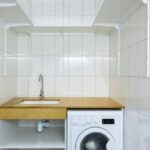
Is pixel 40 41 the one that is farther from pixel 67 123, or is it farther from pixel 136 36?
pixel 136 36

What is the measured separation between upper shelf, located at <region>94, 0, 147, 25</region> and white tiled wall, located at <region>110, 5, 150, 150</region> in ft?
0.25

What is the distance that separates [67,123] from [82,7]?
1.60 meters

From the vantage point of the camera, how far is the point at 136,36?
184 centimetres

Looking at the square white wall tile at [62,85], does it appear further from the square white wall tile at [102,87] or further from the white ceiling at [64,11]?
the white ceiling at [64,11]

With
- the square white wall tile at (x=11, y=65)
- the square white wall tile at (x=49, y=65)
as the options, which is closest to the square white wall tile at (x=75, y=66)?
the square white wall tile at (x=49, y=65)

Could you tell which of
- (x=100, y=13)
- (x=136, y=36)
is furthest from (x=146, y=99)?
(x=100, y=13)

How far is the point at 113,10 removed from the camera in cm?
205

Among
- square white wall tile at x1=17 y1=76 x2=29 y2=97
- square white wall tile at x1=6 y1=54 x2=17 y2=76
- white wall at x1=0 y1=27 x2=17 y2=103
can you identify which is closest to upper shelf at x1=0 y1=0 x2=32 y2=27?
white wall at x1=0 y1=27 x2=17 y2=103

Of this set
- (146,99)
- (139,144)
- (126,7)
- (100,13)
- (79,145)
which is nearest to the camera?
(146,99)

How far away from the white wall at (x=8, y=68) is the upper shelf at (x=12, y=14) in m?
0.14

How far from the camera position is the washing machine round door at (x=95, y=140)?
2.30 metres

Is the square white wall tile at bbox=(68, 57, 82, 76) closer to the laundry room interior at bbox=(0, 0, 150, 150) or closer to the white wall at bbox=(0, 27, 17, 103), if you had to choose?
the laundry room interior at bbox=(0, 0, 150, 150)

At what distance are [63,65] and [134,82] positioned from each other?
1393 millimetres

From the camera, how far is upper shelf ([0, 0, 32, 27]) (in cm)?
181
